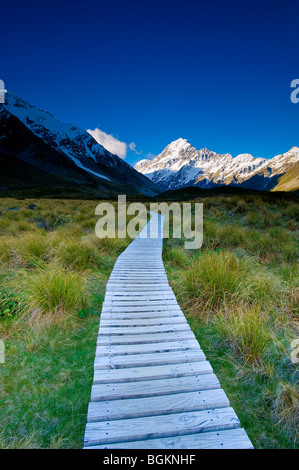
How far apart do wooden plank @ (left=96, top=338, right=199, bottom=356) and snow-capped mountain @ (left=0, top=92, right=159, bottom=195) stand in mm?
113879

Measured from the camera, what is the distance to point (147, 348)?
2701 millimetres

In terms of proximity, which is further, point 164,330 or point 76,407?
point 164,330

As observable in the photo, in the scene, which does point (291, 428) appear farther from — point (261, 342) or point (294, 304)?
point (294, 304)

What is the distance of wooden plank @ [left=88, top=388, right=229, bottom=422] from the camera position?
1830mm

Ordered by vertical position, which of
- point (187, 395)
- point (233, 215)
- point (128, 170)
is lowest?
point (187, 395)

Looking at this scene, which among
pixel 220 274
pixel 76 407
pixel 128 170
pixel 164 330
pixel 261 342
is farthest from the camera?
pixel 128 170

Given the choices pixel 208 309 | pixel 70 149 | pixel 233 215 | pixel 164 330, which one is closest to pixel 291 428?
pixel 164 330

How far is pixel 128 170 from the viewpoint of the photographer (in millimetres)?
197000

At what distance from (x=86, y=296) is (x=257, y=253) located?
221 inches

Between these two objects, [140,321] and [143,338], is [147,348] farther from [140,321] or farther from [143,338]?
[140,321]

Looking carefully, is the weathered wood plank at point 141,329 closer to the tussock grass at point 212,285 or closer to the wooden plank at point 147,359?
the wooden plank at point 147,359

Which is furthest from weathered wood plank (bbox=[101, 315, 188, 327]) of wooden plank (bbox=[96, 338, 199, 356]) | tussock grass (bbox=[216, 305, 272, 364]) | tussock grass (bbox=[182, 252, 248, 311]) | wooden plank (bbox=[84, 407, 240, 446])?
wooden plank (bbox=[84, 407, 240, 446])

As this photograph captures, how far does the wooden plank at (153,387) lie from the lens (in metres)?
2.03

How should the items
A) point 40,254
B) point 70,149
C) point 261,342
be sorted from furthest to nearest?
point 70,149 → point 40,254 → point 261,342
